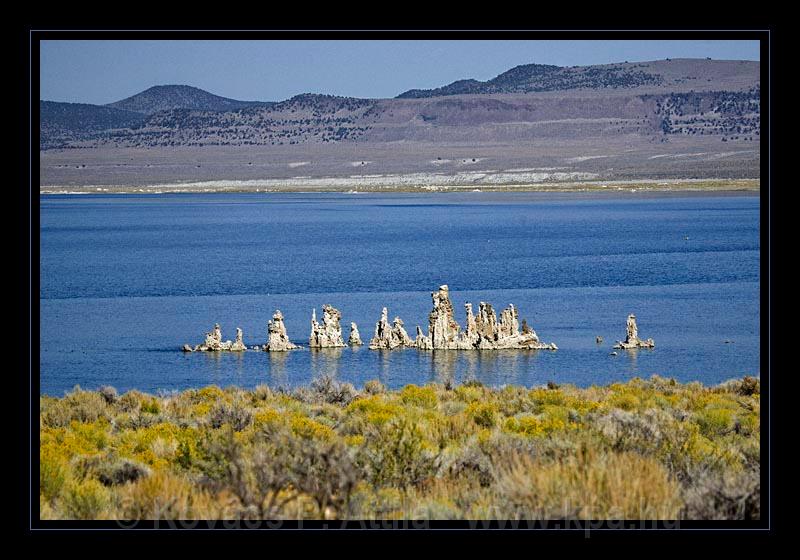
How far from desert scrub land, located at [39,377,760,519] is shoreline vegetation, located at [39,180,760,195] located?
352ft

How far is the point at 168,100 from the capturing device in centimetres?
16775

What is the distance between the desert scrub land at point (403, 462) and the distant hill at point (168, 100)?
156242mm

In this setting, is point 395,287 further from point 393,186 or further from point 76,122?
point 393,186

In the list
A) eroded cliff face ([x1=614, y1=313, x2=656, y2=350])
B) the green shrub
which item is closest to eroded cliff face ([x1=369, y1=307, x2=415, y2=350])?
eroded cliff face ([x1=614, y1=313, x2=656, y2=350])

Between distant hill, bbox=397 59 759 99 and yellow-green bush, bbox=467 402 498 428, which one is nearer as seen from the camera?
yellow-green bush, bbox=467 402 498 428

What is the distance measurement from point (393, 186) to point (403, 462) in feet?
452

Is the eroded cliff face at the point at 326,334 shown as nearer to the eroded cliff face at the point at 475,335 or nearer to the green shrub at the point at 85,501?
the eroded cliff face at the point at 475,335

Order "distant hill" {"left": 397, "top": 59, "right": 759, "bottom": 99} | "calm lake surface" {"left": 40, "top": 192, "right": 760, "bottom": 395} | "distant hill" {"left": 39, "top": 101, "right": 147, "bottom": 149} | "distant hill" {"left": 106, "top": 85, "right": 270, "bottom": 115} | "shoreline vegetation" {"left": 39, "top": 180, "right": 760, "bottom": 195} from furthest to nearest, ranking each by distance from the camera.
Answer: "distant hill" {"left": 106, "top": 85, "right": 270, "bottom": 115}, "distant hill" {"left": 397, "top": 59, "right": 759, "bottom": 99}, "distant hill" {"left": 39, "top": 101, "right": 147, "bottom": 149}, "shoreline vegetation" {"left": 39, "top": 180, "right": 760, "bottom": 195}, "calm lake surface" {"left": 40, "top": 192, "right": 760, "bottom": 395}

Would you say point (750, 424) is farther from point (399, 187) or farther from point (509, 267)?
point (399, 187)

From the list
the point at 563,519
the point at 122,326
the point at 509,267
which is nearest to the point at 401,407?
the point at 563,519

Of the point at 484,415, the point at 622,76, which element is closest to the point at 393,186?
the point at 622,76

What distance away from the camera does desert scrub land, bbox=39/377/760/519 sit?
661cm

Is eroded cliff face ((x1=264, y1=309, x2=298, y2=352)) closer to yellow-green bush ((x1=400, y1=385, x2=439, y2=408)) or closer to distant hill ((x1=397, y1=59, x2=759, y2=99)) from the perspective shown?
yellow-green bush ((x1=400, y1=385, x2=439, y2=408))

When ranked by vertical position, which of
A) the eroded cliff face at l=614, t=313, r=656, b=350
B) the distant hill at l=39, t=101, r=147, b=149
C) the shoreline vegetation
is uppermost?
the distant hill at l=39, t=101, r=147, b=149
